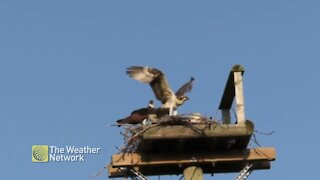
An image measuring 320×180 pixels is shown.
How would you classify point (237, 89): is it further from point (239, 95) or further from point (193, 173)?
point (193, 173)

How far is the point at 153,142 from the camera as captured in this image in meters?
11.1

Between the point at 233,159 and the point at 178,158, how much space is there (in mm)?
821

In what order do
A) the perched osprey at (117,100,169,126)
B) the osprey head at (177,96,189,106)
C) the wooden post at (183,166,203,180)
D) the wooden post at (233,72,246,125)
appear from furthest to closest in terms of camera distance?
the osprey head at (177,96,189,106), the perched osprey at (117,100,169,126), the wooden post at (183,166,203,180), the wooden post at (233,72,246,125)

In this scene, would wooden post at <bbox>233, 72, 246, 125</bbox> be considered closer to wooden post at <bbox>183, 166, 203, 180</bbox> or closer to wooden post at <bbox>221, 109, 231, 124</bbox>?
wooden post at <bbox>183, 166, 203, 180</bbox>

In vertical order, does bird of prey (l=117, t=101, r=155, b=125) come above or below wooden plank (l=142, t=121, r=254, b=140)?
above

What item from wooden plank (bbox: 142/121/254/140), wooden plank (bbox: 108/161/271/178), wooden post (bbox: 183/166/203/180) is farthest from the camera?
wooden plank (bbox: 108/161/271/178)

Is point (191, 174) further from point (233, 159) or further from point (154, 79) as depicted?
point (154, 79)

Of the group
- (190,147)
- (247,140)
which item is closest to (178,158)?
(190,147)

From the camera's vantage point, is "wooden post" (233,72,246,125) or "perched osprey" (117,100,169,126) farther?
"perched osprey" (117,100,169,126)

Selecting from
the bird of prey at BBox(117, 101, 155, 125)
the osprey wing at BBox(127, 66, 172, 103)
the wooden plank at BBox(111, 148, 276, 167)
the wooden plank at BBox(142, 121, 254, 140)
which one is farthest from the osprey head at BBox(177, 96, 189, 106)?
the wooden plank at BBox(142, 121, 254, 140)

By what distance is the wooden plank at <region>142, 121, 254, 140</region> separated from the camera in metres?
11.0

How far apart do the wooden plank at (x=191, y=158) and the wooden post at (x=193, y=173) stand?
10 centimetres

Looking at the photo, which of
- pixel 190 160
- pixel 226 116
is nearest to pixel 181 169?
pixel 190 160

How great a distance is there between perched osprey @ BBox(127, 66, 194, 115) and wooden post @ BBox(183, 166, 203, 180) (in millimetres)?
1013
